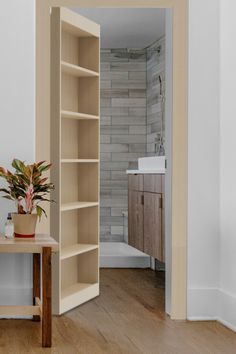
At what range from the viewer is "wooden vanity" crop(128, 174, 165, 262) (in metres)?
5.91

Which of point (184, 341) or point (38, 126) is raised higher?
point (38, 126)

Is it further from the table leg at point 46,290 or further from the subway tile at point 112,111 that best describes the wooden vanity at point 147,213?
the table leg at point 46,290

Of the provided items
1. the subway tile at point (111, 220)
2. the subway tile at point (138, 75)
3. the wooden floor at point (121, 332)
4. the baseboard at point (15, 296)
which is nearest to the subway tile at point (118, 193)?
the subway tile at point (111, 220)

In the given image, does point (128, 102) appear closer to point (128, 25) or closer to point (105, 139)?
point (105, 139)

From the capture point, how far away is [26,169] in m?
4.07

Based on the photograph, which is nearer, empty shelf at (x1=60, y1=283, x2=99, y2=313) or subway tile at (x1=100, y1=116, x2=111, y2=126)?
empty shelf at (x1=60, y1=283, x2=99, y2=313)

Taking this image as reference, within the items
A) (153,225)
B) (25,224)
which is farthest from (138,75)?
(25,224)

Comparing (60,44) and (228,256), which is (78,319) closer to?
(228,256)

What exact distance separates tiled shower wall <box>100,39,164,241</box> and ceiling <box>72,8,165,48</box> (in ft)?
0.75

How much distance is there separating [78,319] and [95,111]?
1.64m

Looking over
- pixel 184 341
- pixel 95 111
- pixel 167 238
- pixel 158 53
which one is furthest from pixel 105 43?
pixel 184 341

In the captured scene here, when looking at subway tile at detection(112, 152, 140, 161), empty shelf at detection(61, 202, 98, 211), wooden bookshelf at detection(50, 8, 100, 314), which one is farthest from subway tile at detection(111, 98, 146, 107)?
empty shelf at detection(61, 202, 98, 211)

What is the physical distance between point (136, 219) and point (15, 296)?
2551 mm

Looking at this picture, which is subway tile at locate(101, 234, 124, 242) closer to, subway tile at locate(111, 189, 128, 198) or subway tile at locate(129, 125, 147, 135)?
subway tile at locate(111, 189, 128, 198)
